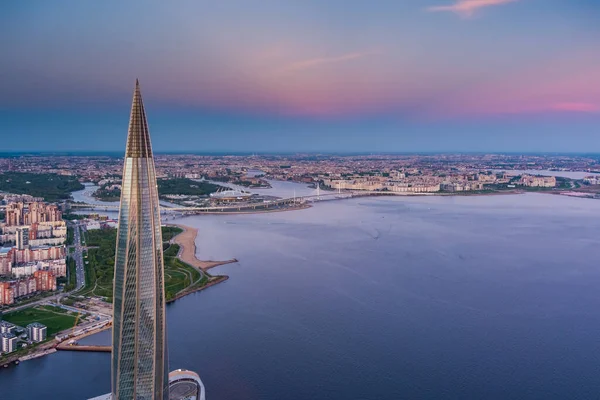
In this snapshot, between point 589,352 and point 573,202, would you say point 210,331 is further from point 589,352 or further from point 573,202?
point 573,202

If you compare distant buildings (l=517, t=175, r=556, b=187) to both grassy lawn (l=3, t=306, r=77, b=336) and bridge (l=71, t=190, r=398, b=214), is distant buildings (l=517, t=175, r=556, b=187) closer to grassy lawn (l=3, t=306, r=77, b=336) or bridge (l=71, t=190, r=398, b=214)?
bridge (l=71, t=190, r=398, b=214)

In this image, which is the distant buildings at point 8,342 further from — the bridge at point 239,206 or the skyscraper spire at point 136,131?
the bridge at point 239,206

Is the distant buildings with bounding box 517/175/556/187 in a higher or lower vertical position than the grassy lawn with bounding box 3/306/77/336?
higher

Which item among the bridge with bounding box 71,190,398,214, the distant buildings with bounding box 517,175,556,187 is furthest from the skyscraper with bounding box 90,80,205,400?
the distant buildings with bounding box 517,175,556,187

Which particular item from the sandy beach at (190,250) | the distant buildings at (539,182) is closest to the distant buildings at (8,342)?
the sandy beach at (190,250)

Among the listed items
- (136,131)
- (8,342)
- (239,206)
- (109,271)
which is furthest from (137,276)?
(239,206)

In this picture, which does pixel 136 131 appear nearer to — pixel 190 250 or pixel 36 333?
pixel 36 333
